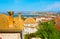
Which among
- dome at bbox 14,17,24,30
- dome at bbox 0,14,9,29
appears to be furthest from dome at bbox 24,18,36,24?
dome at bbox 0,14,9,29

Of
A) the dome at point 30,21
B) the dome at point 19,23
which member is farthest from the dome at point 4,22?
the dome at point 30,21

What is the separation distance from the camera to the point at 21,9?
14.8 ft

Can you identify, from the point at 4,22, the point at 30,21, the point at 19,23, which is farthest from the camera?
the point at 30,21

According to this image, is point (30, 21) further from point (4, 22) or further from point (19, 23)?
point (4, 22)

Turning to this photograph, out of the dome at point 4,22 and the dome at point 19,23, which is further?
the dome at point 19,23

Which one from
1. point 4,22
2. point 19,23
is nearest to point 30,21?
point 19,23

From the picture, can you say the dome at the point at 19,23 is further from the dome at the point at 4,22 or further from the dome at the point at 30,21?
the dome at the point at 4,22

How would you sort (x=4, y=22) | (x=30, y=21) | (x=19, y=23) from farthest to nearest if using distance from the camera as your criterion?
(x=30, y=21)
(x=19, y=23)
(x=4, y=22)

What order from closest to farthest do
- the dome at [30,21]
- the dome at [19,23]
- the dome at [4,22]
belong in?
the dome at [4,22] → the dome at [19,23] → the dome at [30,21]

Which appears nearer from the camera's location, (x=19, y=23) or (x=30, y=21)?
(x=19, y=23)

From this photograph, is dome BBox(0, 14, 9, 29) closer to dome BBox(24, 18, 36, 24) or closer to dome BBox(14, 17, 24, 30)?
dome BBox(14, 17, 24, 30)

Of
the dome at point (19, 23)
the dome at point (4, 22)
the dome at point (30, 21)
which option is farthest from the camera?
the dome at point (30, 21)

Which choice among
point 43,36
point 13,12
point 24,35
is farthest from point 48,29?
point 13,12

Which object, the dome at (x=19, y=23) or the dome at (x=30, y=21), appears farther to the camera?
the dome at (x=30, y=21)
